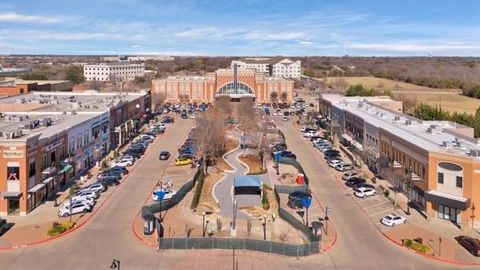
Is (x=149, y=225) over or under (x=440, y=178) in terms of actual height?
under

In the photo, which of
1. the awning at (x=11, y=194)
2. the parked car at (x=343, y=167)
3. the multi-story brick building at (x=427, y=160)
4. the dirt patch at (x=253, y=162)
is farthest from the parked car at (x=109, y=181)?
the multi-story brick building at (x=427, y=160)

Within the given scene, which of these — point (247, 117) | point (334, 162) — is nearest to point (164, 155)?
point (334, 162)

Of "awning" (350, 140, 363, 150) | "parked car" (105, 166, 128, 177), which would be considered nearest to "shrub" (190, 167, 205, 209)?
"parked car" (105, 166, 128, 177)

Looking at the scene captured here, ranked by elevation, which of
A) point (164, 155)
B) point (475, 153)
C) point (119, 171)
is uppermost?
point (475, 153)

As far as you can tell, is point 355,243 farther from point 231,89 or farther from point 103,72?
point 103,72

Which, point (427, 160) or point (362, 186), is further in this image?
point (362, 186)

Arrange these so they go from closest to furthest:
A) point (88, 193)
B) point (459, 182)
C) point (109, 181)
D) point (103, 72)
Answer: point (459, 182), point (88, 193), point (109, 181), point (103, 72)

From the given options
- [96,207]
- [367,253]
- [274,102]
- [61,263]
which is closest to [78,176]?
[96,207]
